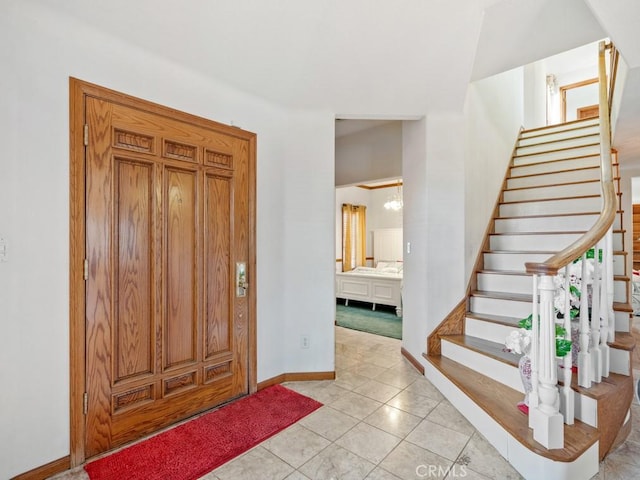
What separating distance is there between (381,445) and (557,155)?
14.0ft

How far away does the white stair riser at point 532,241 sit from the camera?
304 cm

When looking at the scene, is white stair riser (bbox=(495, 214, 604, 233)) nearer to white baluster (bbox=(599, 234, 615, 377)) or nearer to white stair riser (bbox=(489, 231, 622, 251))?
white stair riser (bbox=(489, 231, 622, 251))

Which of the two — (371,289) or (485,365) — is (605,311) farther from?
(371,289)

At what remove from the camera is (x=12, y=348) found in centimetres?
157

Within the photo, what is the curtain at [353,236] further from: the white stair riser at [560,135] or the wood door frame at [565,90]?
the wood door frame at [565,90]

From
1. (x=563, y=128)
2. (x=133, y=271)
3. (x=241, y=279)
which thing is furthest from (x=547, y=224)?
(x=133, y=271)

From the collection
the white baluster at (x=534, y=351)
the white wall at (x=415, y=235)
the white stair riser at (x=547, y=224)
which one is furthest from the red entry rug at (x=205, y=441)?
the white stair riser at (x=547, y=224)

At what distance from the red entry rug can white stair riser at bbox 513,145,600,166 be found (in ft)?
13.6

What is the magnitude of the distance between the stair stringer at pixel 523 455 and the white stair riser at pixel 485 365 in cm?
32

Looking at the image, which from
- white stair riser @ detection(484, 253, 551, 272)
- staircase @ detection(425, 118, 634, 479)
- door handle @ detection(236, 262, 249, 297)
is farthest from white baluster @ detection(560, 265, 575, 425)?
door handle @ detection(236, 262, 249, 297)

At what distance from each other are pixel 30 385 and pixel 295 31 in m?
2.66

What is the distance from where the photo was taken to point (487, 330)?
2.74m

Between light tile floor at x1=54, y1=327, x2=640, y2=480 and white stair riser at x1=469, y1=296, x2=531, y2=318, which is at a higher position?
white stair riser at x1=469, y1=296, x2=531, y2=318
